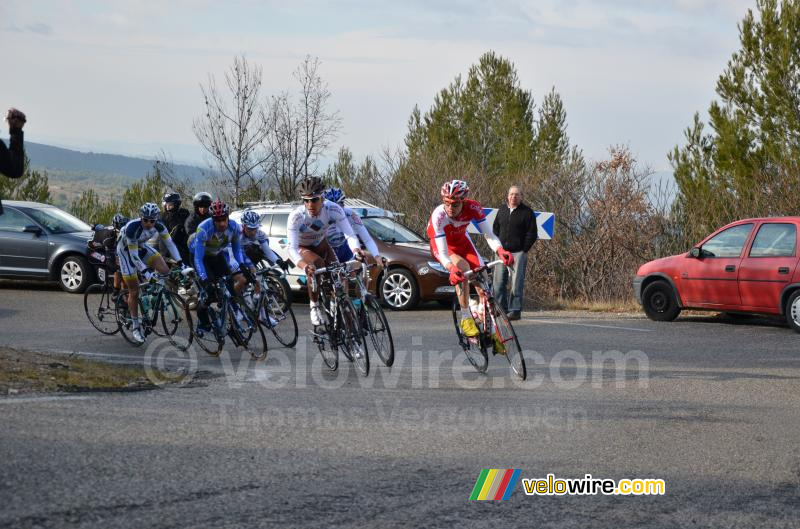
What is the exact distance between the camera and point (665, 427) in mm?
8312

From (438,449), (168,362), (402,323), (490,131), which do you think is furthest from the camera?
(490,131)

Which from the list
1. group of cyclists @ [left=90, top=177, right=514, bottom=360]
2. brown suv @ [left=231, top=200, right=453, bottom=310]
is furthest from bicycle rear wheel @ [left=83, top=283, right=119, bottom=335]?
brown suv @ [left=231, top=200, right=453, bottom=310]

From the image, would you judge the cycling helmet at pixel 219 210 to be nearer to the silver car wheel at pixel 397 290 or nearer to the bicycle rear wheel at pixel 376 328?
the bicycle rear wheel at pixel 376 328

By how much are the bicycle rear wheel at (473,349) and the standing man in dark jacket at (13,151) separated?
4.50 metres

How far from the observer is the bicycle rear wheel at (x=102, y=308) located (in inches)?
575

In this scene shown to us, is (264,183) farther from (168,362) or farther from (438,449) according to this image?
(438,449)

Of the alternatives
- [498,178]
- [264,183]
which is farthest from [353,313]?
[264,183]

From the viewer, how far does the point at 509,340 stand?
10.6 metres

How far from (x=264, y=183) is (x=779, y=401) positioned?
24.9 meters

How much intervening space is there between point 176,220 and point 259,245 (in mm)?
3386

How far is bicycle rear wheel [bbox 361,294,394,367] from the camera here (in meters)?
11.1

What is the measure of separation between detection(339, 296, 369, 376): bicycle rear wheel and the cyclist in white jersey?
31 cm

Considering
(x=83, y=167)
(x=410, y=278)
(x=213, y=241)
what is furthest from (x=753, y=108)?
(x=83, y=167)

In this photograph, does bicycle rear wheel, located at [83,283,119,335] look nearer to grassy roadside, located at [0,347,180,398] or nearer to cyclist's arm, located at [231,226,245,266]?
cyclist's arm, located at [231,226,245,266]
